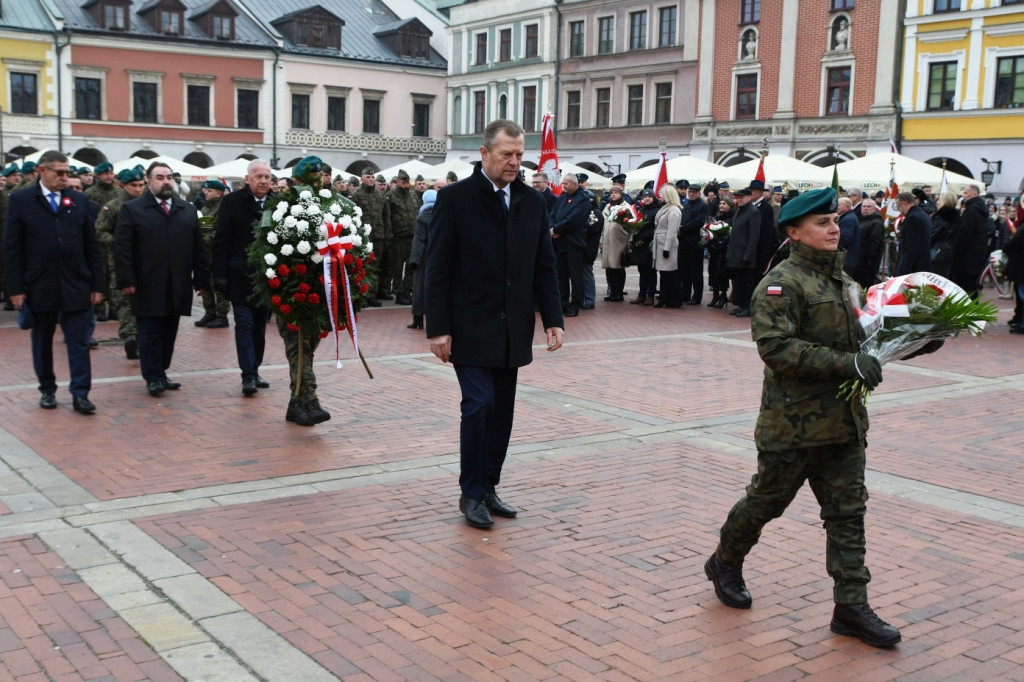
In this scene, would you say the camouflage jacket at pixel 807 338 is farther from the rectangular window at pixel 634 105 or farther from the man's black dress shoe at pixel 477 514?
the rectangular window at pixel 634 105

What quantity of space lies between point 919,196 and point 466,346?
42.3 ft

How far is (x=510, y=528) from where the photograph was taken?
18.8 ft

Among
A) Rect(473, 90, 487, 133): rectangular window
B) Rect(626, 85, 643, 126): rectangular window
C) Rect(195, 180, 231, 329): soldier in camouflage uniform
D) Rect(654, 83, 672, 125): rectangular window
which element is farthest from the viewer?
Rect(473, 90, 487, 133): rectangular window

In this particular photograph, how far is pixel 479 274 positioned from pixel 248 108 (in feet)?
155

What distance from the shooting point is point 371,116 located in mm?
53906

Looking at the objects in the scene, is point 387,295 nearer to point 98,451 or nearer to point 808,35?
point 98,451

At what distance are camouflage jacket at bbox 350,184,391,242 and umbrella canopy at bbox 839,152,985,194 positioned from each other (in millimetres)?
11697

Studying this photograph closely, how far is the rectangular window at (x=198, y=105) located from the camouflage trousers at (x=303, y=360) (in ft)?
142

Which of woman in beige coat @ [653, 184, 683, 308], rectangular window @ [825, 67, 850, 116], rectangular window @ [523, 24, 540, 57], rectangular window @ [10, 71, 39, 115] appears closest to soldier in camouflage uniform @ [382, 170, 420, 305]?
woman in beige coat @ [653, 184, 683, 308]

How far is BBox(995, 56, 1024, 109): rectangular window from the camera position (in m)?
36.2

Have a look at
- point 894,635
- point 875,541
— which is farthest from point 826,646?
point 875,541

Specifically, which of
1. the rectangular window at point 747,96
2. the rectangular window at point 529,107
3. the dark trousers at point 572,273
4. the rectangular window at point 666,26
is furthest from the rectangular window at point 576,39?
the dark trousers at point 572,273

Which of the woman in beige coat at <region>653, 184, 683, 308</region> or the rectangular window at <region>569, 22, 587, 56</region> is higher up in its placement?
the rectangular window at <region>569, 22, 587, 56</region>

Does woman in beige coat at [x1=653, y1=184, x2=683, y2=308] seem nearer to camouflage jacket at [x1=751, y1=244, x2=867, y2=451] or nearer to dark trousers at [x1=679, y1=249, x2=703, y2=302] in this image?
dark trousers at [x1=679, y1=249, x2=703, y2=302]
